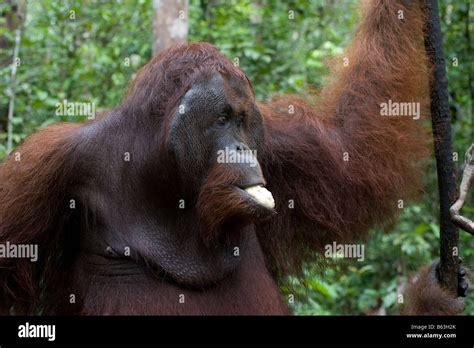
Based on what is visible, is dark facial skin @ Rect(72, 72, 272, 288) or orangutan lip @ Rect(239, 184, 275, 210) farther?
dark facial skin @ Rect(72, 72, 272, 288)

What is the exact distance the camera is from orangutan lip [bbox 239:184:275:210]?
2.83 m

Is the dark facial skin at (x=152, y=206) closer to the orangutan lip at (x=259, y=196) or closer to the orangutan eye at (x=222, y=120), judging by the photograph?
the orangutan eye at (x=222, y=120)

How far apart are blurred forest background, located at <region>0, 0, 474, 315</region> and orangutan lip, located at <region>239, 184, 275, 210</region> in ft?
9.27

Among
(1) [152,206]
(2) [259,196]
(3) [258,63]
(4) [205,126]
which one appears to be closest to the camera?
(2) [259,196]

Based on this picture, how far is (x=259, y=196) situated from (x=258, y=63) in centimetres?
410

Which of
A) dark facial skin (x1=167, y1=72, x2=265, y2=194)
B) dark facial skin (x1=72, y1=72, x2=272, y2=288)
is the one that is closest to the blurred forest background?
dark facial skin (x1=72, y1=72, x2=272, y2=288)

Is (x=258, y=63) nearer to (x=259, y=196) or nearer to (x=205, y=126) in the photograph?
(x=205, y=126)

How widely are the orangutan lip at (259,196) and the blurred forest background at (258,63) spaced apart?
9.27ft

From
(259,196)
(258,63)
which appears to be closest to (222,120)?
(259,196)

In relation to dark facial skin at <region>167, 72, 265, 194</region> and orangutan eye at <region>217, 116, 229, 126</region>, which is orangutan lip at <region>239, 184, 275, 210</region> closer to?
dark facial skin at <region>167, 72, 265, 194</region>

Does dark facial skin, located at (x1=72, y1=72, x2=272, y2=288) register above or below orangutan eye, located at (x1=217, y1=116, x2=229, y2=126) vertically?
below

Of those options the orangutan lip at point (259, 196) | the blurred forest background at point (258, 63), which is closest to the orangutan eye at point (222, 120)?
the orangutan lip at point (259, 196)

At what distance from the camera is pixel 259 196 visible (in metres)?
2.84

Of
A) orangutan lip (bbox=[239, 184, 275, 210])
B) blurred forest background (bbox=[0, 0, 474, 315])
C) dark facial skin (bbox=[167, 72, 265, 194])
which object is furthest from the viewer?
blurred forest background (bbox=[0, 0, 474, 315])
